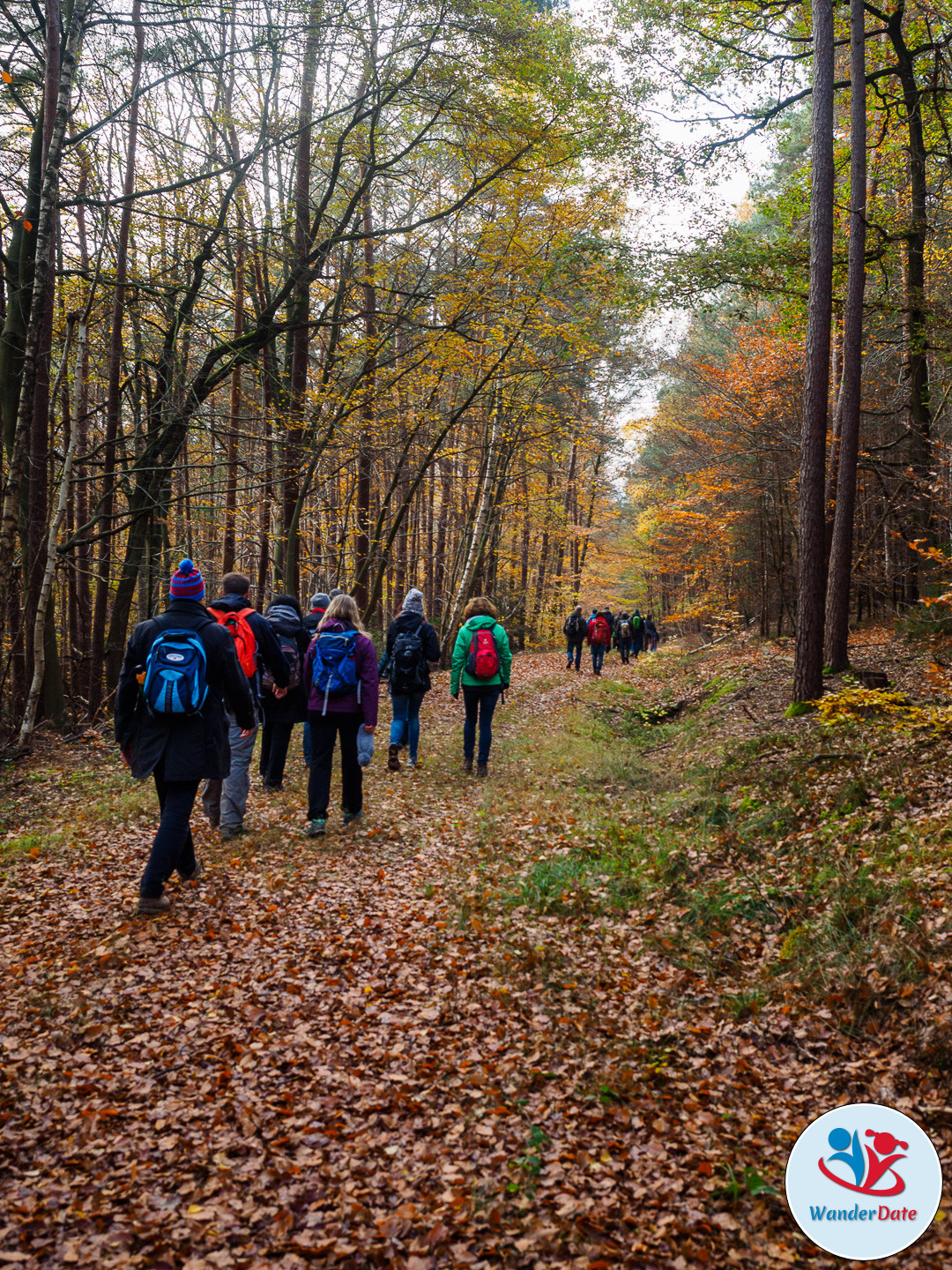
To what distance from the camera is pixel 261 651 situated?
6984 millimetres

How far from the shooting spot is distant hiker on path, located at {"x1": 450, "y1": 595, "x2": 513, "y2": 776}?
9258 millimetres

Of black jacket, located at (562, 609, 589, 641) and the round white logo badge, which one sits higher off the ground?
black jacket, located at (562, 609, 589, 641)

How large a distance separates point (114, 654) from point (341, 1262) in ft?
39.3

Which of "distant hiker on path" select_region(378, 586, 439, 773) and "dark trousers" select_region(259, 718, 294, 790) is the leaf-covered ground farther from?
"distant hiker on path" select_region(378, 586, 439, 773)

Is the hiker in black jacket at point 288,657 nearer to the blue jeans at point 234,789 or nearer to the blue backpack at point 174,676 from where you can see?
the blue jeans at point 234,789

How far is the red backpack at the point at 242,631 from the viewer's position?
6676 millimetres

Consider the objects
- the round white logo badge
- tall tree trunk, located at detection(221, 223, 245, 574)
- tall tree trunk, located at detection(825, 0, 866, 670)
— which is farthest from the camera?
tall tree trunk, located at detection(221, 223, 245, 574)

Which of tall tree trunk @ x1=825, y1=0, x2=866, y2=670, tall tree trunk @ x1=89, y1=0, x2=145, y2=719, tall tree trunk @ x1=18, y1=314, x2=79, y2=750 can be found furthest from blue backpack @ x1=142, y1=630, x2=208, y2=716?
tall tree trunk @ x1=825, y1=0, x2=866, y2=670

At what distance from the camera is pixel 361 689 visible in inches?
274

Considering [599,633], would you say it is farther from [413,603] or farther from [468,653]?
[413,603]

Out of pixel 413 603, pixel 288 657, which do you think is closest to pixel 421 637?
pixel 413 603

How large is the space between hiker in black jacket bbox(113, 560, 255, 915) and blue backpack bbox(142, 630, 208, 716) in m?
0.02

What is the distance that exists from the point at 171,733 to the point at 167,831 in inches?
27.1

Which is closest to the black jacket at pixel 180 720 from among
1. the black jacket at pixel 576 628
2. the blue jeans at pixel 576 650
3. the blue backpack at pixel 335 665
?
the blue backpack at pixel 335 665
